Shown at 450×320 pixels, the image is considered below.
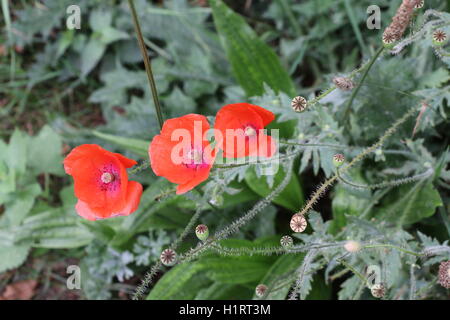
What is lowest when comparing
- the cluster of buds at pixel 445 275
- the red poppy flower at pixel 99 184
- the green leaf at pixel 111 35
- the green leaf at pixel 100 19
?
the cluster of buds at pixel 445 275

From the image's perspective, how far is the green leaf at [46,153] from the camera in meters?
2.43

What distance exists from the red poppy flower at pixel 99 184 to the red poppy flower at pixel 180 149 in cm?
8

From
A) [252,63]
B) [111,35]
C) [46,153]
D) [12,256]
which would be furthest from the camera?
[111,35]

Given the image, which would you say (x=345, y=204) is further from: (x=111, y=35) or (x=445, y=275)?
(x=111, y=35)

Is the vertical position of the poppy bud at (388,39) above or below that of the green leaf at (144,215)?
above

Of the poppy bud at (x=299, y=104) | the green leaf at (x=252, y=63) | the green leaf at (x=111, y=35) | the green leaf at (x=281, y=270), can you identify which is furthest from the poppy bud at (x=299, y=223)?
the green leaf at (x=111, y=35)

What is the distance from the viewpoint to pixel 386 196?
6.27 feet

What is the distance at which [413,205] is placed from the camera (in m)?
1.77

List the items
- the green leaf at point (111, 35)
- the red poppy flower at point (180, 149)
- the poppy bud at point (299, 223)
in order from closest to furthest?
1. the poppy bud at point (299, 223)
2. the red poppy flower at point (180, 149)
3. the green leaf at point (111, 35)

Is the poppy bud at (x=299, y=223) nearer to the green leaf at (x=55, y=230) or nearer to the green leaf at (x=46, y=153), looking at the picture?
the green leaf at (x=55, y=230)

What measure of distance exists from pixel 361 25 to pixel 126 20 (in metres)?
1.15

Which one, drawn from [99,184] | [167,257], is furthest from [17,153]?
[167,257]

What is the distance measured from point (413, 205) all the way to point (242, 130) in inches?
30.9

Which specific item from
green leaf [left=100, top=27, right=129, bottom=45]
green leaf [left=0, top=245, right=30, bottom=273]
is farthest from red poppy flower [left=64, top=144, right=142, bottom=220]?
green leaf [left=100, top=27, right=129, bottom=45]
